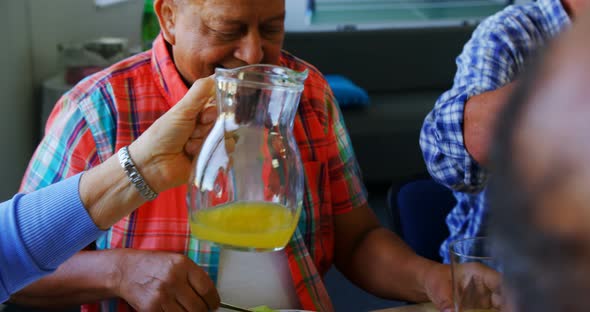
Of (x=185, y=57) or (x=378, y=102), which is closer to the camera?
(x=185, y=57)

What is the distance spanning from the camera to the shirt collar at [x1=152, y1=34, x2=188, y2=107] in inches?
53.8

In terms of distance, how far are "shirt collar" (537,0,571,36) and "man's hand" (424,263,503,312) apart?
594 millimetres

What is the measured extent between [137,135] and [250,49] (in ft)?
0.87

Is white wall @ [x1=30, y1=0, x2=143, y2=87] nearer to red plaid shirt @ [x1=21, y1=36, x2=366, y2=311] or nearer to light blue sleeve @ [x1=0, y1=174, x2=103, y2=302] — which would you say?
red plaid shirt @ [x1=21, y1=36, x2=366, y2=311]

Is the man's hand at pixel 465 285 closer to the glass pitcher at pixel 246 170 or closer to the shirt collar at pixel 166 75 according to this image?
the glass pitcher at pixel 246 170

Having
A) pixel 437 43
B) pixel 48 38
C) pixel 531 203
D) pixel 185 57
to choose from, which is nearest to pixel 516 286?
pixel 531 203

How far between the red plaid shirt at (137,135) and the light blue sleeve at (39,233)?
266 millimetres

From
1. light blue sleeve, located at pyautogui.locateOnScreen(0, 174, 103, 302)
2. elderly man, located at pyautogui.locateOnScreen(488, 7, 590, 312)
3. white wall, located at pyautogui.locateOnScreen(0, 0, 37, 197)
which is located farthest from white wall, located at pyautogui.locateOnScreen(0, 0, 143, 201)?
elderly man, located at pyautogui.locateOnScreen(488, 7, 590, 312)

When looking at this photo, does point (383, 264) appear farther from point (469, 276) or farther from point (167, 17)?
point (167, 17)

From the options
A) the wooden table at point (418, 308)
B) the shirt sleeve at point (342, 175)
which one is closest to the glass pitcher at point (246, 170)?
the wooden table at point (418, 308)

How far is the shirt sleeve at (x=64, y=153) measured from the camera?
1.29m

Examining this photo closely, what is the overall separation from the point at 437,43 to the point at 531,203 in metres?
4.59

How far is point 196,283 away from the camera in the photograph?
113cm

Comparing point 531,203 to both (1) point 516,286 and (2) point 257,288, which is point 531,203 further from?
Answer: (2) point 257,288
